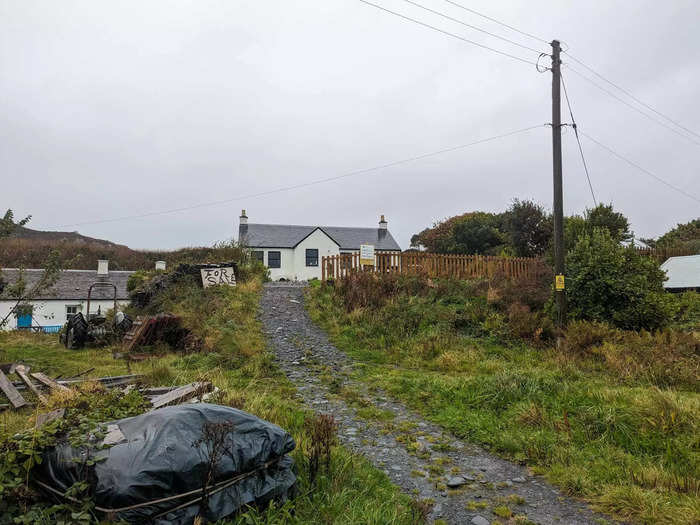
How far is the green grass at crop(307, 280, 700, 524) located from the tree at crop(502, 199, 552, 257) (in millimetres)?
18031

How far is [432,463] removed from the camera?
470 centimetres

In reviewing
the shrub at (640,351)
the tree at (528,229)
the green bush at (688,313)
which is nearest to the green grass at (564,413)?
the shrub at (640,351)

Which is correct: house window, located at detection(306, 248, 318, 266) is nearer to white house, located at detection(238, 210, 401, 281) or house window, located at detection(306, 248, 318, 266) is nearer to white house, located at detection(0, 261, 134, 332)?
white house, located at detection(238, 210, 401, 281)

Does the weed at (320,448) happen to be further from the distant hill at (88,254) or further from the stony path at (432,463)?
the distant hill at (88,254)

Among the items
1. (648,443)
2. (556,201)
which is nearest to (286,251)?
(556,201)

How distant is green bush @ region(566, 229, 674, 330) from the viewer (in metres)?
9.91

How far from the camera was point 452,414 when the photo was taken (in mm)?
6121

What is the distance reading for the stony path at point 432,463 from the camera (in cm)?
372

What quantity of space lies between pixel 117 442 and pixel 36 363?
9144 millimetres

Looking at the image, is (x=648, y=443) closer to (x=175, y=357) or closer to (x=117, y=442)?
(x=117, y=442)

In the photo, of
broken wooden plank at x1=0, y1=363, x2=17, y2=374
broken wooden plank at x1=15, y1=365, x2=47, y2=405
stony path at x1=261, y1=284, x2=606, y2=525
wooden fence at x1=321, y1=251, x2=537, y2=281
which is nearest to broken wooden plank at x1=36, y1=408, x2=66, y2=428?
stony path at x1=261, y1=284, x2=606, y2=525

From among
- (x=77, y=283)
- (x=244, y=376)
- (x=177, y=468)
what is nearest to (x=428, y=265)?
(x=244, y=376)

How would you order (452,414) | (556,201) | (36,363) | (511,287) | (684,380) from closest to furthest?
(452,414) → (684,380) → (36,363) → (556,201) → (511,287)

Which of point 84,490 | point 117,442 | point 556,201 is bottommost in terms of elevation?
point 84,490
